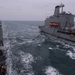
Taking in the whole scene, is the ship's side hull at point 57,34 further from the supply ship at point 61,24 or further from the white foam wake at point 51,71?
the white foam wake at point 51,71

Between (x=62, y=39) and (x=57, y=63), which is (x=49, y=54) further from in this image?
(x=62, y=39)

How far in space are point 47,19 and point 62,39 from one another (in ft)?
62.1

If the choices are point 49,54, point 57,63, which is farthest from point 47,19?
point 57,63

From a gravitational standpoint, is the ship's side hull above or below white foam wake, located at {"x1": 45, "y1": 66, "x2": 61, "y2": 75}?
above

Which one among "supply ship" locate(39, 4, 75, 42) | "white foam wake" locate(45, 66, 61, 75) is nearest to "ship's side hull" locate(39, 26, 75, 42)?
"supply ship" locate(39, 4, 75, 42)

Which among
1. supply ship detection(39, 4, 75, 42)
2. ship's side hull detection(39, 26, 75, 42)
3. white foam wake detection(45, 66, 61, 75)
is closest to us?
white foam wake detection(45, 66, 61, 75)

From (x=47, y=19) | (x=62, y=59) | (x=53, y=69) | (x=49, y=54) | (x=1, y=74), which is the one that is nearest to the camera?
(x=1, y=74)

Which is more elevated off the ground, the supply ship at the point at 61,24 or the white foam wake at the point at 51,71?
the supply ship at the point at 61,24

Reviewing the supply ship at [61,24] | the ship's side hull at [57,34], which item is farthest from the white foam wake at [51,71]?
the supply ship at [61,24]

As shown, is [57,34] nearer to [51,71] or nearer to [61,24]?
[61,24]

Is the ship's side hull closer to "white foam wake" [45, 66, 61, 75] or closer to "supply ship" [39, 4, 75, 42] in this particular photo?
"supply ship" [39, 4, 75, 42]

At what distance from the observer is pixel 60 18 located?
56.9m

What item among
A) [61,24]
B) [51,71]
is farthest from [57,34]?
[51,71]

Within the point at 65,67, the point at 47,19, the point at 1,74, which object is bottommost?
the point at 65,67
